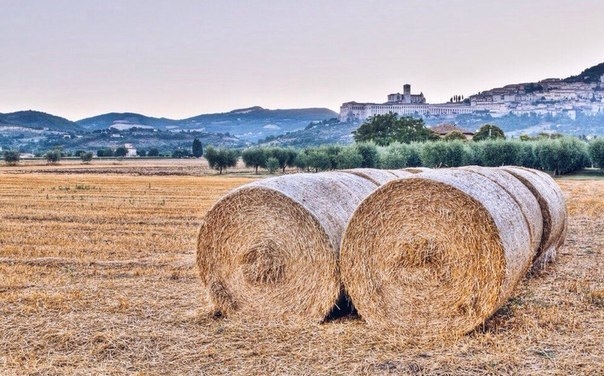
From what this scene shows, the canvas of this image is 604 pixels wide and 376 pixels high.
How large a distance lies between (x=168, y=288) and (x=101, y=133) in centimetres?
17198

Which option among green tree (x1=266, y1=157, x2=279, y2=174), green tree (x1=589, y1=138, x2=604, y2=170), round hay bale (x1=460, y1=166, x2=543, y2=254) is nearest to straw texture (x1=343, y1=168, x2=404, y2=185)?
round hay bale (x1=460, y1=166, x2=543, y2=254)

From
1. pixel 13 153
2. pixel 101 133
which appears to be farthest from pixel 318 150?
pixel 101 133

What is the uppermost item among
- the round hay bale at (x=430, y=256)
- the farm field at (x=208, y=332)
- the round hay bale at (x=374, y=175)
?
the round hay bale at (x=374, y=175)

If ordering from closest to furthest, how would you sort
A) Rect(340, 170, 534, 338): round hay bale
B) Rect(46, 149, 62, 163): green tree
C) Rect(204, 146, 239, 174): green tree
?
1. Rect(340, 170, 534, 338): round hay bale
2. Rect(204, 146, 239, 174): green tree
3. Rect(46, 149, 62, 163): green tree

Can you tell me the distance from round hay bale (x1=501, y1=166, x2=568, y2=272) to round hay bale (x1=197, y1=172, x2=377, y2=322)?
382cm

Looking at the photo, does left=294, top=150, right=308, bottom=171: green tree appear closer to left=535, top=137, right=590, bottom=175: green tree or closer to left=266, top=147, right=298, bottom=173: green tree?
left=266, top=147, right=298, bottom=173: green tree

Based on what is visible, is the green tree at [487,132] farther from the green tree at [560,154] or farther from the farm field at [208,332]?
the farm field at [208,332]

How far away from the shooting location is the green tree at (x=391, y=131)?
323 ft

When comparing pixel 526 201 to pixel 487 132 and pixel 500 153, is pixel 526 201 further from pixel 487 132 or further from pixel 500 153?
pixel 487 132

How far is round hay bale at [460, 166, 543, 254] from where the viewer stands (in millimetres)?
9197

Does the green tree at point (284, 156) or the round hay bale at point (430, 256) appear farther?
the green tree at point (284, 156)

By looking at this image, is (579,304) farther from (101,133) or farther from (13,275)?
(101,133)

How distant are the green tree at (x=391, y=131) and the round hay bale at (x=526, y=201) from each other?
3421 inches

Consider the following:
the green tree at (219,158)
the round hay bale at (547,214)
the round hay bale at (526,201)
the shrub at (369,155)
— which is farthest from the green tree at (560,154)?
the round hay bale at (526,201)
